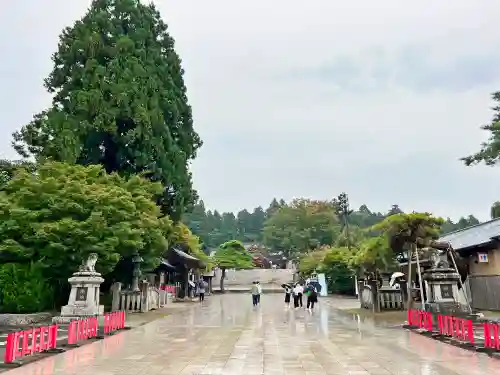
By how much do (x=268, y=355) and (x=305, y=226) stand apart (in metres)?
61.4

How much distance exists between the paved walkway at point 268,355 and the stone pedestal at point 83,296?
9.56 ft

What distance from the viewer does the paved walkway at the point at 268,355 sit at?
29.1 ft

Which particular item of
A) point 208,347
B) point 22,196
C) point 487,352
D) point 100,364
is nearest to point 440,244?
point 487,352

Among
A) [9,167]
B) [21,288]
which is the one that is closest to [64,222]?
[21,288]

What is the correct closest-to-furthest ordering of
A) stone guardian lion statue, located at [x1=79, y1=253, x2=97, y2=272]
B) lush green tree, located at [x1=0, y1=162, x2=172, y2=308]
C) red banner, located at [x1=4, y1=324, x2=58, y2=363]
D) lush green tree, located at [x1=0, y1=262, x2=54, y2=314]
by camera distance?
1. red banner, located at [x1=4, y1=324, x2=58, y2=363]
2. stone guardian lion statue, located at [x1=79, y1=253, x2=97, y2=272]
3. lush green tree, located at [x1=0, y1=262, x2=54, y2=314]
4. lush green tree, located at [x1=0, y1=162, x2=172, y2=308]

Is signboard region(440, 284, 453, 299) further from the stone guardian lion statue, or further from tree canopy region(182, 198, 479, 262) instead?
tree canopy region(182, 198, 479, 262)

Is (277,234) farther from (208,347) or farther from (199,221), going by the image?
(208,347)

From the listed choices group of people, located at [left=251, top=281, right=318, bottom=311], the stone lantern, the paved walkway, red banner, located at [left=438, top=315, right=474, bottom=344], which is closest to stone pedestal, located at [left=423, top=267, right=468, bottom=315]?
the paved walkway

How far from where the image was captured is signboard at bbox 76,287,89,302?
18.0m

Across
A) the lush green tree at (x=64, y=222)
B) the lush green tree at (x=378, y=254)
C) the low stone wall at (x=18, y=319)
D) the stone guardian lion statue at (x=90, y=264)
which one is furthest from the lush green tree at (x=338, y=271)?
the low stone wall at (x=18, y=319)

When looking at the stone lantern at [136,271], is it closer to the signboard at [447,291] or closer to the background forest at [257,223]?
the signboard at [447,291]

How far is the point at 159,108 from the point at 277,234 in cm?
5003

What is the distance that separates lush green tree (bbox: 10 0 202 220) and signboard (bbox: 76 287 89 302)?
9278 millimetres

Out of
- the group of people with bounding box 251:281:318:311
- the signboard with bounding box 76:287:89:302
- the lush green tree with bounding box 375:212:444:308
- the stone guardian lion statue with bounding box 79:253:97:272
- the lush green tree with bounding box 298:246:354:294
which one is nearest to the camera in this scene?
the signboard with bounding box 76:287:89:302
